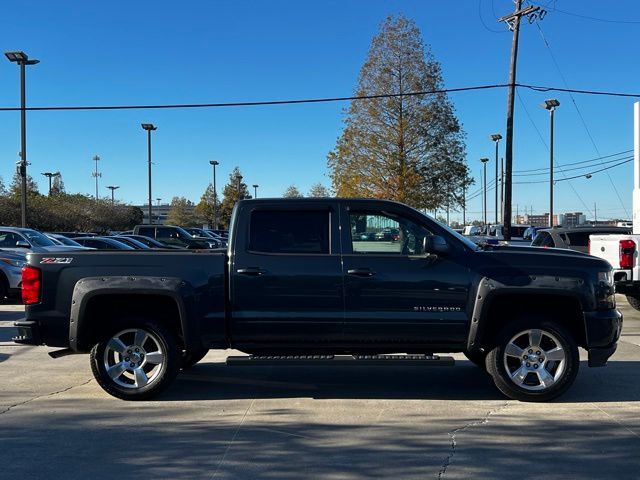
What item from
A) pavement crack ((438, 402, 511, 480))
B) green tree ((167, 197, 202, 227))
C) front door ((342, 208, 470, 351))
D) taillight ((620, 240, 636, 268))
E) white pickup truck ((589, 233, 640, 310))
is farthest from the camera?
green tree ((167, 197, 202, 227))

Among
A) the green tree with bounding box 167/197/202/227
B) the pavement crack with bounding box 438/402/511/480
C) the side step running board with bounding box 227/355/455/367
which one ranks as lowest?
the pavement crack with bounding box 438/402/511/480

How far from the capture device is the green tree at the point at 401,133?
3042 centimetres

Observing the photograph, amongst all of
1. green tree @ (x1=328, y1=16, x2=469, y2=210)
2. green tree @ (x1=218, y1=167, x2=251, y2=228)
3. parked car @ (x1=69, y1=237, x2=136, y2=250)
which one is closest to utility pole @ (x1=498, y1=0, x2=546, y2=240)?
green tree @ (x1=328, y1=16, x2=469, y2=210)

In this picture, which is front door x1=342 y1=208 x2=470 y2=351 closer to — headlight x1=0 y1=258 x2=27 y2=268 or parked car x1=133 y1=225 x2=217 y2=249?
headlight x1=0 y1=258 x2=27 y2=268

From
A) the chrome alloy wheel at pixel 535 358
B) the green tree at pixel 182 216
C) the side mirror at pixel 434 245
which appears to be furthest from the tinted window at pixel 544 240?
the green tree at pixel 182 216

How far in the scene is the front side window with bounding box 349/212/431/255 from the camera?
619cm

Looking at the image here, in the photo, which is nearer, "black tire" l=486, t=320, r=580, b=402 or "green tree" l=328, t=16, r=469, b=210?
"black tire" l=486, t=320, r=580, b=402

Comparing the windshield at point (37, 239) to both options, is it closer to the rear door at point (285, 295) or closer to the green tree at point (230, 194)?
the rear door at point (285, 295)

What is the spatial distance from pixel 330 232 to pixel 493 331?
6.36 ft

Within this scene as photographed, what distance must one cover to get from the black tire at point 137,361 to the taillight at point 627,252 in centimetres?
846

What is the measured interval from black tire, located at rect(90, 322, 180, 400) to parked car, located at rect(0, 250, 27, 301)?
9051 millimetres

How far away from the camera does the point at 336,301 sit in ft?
19.7

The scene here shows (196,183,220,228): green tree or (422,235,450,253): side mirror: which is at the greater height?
(196,183,220,228): green tree

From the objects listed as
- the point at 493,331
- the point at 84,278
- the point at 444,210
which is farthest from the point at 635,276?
the point at 444,210
